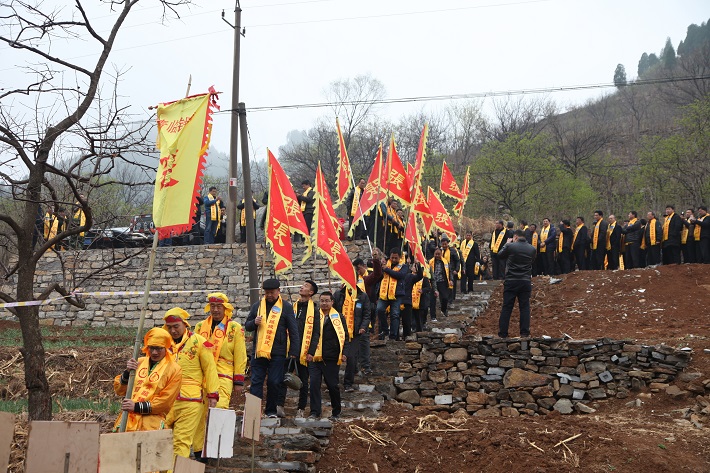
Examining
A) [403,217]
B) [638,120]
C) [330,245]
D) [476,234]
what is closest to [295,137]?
[638,120]

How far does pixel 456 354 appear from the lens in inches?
496

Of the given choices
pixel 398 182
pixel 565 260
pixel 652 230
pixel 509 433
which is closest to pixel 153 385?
pixel 509 433

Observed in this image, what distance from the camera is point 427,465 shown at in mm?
9445

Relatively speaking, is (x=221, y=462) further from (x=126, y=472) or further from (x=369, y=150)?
(x=369, y=150)

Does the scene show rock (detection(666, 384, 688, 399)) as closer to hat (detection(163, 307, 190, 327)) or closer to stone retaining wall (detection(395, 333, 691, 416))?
stone retaining wall (detection(395, 333, 691, 416))

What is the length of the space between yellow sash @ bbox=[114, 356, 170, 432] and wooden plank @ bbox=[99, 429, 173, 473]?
1.14 metres

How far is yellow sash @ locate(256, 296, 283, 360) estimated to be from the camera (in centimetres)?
992

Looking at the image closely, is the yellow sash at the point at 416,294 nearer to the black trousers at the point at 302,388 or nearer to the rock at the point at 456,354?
the rock at the point at 456,354

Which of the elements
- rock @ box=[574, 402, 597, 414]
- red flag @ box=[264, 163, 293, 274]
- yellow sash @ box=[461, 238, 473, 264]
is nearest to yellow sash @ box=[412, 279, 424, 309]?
red flag @ box=[264, 163, 293, 274]

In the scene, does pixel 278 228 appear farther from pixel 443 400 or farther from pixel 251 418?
pixel 251 418

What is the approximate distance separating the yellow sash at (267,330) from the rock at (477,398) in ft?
13.1

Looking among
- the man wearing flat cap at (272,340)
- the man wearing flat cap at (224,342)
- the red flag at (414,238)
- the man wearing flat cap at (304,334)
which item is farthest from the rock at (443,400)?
the man wearing flat cap at (224,342)

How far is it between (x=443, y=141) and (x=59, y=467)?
152 feet

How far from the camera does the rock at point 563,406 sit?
38.9ft
